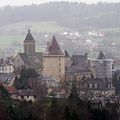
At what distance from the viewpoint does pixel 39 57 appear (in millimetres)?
63844

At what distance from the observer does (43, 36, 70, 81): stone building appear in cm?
5984

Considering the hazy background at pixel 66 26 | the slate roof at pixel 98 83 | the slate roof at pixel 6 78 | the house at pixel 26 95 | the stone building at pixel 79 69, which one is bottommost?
the house at pixel 26 95

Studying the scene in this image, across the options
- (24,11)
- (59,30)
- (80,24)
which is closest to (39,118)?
(59,30)

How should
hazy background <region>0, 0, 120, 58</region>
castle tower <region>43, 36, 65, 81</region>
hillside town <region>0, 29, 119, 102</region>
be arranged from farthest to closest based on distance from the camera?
hazy background <region>0, 0, 120, 58</region> → castle tower <region>43, 36, 65, 81</region> → hillside town <region>0, 29, 119, 102</region>

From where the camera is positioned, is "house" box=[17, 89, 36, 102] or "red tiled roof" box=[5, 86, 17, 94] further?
"red tiled roof" box=[5, 86, 17, 94]

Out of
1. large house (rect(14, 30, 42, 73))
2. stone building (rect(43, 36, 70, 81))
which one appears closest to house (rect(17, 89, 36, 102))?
stone building (rect(43, 36, 70, 81))

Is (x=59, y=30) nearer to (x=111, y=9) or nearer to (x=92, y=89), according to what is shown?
(x=111, y=9)

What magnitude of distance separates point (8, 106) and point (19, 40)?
78245 millimetres

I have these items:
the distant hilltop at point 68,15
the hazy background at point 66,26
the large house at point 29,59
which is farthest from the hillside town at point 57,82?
the distant hilltop at point 68,15

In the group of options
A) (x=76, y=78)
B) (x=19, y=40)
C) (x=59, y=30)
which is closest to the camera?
(x=76, y=78)

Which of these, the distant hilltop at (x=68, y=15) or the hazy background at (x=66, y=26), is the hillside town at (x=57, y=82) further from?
the distant hilltop at (x=68, y=15)

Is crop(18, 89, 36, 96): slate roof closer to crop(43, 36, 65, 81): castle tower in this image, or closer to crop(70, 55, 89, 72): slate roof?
crop(43, 36, 65, 81): castle tower

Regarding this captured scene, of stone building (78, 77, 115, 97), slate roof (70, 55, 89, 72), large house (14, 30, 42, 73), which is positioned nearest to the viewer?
stone building (78, 77, 115, 97)

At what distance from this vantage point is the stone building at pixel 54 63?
59844 millimetres
